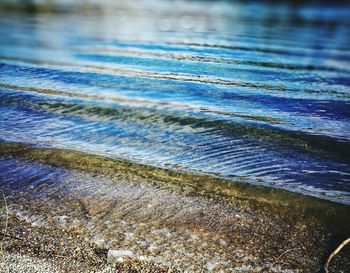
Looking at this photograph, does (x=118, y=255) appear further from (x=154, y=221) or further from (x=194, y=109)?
(x=194, y=109)

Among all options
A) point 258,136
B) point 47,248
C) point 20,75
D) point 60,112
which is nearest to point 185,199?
point 47,248

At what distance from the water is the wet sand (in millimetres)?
543

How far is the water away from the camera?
4.85m

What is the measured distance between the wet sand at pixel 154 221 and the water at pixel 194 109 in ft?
1.78

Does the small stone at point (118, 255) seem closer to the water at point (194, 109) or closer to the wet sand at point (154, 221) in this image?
the wet sand at point (154, 221)

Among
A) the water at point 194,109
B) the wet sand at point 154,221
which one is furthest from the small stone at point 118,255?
the water at point 194,109

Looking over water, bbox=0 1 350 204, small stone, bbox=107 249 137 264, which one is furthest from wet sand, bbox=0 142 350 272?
water, bbox=0 1 350 204

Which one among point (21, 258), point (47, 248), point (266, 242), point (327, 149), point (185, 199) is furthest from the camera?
point (327, 149)

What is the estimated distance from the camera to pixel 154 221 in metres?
3.22

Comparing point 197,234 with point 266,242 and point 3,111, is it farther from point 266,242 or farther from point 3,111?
point 3,111

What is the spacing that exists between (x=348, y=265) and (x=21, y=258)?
2735 mm

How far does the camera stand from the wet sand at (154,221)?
8.72 ft

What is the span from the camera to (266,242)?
2.98 metres

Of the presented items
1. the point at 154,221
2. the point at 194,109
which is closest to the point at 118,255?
the point at 154,221
